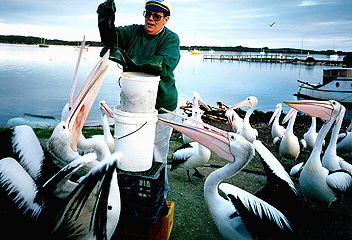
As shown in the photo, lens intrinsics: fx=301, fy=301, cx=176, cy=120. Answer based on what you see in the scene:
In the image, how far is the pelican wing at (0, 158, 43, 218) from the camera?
1.68m

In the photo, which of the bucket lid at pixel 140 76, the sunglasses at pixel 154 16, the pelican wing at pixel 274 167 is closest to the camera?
the bucket lid at pixel 140 76

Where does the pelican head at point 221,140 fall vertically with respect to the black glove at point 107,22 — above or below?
below

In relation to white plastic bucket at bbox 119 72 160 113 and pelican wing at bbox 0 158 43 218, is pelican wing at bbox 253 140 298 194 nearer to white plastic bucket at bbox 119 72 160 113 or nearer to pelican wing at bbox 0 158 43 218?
white plastic bucket at bbox 119 72 160 113

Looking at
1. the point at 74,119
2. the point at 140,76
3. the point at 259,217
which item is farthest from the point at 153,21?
the point at 259,217

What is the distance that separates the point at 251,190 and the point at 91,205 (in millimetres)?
2416

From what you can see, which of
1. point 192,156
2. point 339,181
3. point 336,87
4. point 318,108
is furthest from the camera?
point 336,87

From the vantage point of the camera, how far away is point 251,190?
3.65 metres

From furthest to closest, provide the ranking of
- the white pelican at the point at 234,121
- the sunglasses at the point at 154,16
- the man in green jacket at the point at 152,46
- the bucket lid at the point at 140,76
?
the white pelican at the point at 234,121 → the sunglasses at the point at 154,16 → the man in green jacket at the point at 152,46 → the bucket lid at the point at 140,76

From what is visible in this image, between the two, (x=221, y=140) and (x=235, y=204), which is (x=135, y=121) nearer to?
(x=221, y=140)

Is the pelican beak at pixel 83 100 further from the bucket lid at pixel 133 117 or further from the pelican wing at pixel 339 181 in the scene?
the pelican wing at pixel 339 181

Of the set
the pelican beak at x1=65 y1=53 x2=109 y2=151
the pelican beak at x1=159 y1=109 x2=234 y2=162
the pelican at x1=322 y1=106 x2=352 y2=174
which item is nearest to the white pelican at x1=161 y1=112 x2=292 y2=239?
the pelican beak at x1=159 y1=109 x2=234 y2=162

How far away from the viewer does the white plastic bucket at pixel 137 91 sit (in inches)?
71.0

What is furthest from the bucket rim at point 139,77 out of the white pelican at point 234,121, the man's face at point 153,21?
the white pelican at point 234,121

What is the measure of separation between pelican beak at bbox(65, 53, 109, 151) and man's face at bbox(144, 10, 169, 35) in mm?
488
